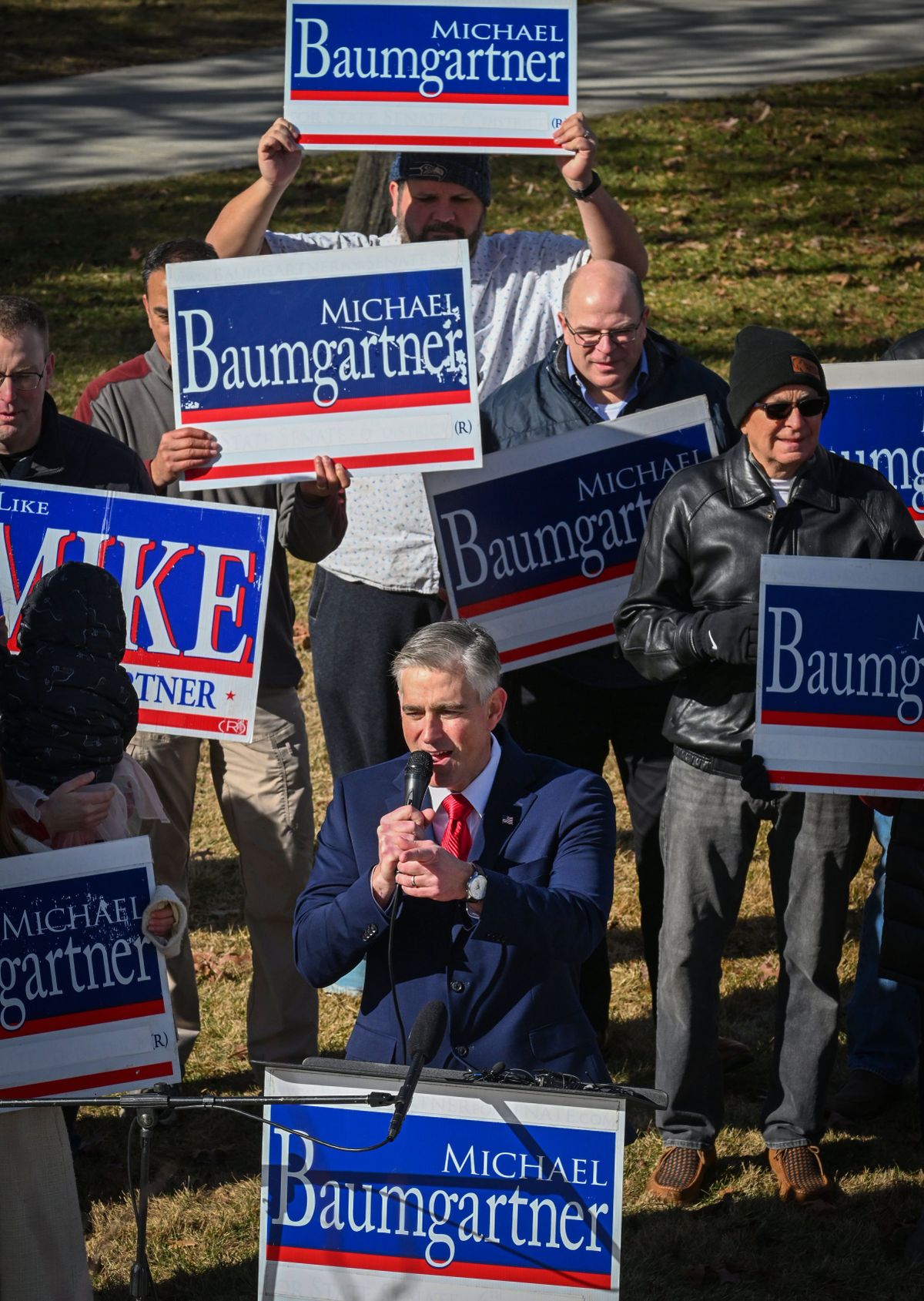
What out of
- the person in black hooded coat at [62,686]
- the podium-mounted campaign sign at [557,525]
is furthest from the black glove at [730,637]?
the person in black hooded coat at [62,686]

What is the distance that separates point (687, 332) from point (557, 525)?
29.4ft

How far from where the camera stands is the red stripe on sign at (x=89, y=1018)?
3805 mm

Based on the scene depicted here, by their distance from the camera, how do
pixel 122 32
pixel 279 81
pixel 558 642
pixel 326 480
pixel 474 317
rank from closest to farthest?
pixel 326 480 → pixel 558 642 → pixel 474 317 → pixel 279 81 → pixel 122 32

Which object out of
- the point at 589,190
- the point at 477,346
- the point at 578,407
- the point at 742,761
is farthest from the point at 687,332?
the point at 742,761

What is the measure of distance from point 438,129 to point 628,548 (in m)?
1.53

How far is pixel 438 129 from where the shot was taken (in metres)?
5.46

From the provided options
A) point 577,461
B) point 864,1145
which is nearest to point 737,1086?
point 864,1145

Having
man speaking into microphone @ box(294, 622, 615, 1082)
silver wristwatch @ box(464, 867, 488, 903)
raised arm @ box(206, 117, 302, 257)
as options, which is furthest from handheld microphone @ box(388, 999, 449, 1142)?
raised arm @ box(206, 117, 302, 257)

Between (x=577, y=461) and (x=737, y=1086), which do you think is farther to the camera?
(x=737, y=1086)

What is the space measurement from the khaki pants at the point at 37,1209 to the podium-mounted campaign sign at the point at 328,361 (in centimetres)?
200

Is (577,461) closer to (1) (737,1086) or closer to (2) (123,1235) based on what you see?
(1) (737,1086)

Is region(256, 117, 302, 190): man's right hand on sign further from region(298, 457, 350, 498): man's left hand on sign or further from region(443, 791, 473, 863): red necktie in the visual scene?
region(443, 791, 473, 863): red necktie

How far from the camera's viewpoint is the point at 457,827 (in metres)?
4.25

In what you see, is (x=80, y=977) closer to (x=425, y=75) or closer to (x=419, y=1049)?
(x=419, y=1049)
